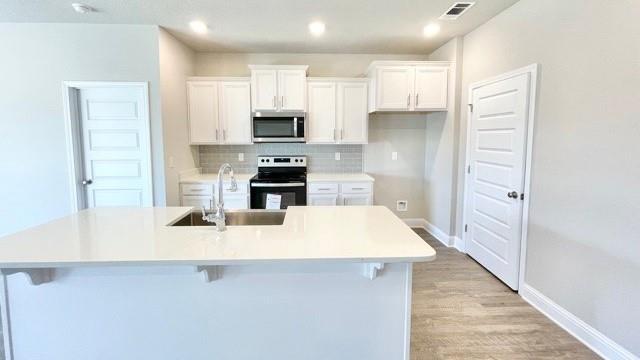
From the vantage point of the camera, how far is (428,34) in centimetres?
371

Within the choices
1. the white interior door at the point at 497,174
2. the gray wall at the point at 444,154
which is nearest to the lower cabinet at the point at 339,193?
the gray wall at the point at 444,154

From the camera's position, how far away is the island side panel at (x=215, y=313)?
5.26ft

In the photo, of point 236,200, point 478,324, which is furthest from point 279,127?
point 478,324

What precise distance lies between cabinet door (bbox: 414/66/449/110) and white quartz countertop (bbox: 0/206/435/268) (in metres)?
2.48

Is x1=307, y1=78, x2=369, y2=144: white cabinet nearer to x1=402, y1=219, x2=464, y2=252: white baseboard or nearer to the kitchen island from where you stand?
x1=402, y1=219, x2=464, y2=252: white baseboard

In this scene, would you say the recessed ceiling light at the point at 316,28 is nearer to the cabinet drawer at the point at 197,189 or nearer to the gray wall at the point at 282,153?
the gray wall at the point at 282,153

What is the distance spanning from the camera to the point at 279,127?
4184 mm

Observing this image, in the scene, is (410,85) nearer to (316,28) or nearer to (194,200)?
(316,28)

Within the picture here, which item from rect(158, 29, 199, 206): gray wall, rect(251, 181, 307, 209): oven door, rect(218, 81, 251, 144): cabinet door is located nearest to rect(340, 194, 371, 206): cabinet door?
rect(251, 181, 307, 209): oven door

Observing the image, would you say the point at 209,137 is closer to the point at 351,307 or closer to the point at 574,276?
the point at 351,307

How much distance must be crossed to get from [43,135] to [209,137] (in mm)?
1729

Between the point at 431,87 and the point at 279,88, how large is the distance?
1945 mm

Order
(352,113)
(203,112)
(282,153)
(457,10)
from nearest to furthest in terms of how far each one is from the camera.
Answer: (457,10), (203,112), (352,113), (282,153)

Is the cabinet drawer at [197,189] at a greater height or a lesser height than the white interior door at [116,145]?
lesser
